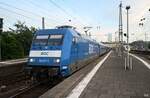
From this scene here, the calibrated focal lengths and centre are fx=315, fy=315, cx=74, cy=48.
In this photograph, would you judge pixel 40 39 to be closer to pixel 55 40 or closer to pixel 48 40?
pixel 48 40

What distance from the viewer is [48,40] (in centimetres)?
1741

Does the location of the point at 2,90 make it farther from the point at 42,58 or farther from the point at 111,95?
the point at 111,95

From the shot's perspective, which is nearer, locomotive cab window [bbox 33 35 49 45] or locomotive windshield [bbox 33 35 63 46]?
locomotive windshield [bbox 33 35 63 46]

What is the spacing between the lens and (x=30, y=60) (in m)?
17.0

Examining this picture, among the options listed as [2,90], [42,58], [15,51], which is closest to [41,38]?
[42,58]

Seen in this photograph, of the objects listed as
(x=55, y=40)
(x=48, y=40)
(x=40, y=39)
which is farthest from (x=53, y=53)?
(x=40, y=39)

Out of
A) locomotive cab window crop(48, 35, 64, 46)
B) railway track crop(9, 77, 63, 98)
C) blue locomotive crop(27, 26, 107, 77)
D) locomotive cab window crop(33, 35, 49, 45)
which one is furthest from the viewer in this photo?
locomotive cab window crop(33, 35, 49, 45)

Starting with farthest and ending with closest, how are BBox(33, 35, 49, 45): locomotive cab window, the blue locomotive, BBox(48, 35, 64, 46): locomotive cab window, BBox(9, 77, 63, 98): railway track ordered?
BBox(33, 35, 49, 45): locomotive cab window, BBox(48, 35, 64, 46): locomotive cab window, the blue locomotive, BBox(9, 77, 63, 98): railway track

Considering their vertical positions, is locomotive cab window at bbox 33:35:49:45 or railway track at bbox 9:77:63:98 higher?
locomotive cab window at bbox 33:35:49:45

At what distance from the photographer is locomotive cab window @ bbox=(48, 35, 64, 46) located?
17000mm

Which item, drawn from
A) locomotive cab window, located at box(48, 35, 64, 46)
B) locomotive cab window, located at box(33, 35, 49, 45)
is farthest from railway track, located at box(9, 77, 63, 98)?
locomotive cab window, located at box(33, 35, 49, 45)

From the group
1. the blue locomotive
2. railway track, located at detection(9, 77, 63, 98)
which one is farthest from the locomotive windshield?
railway track, located at detection(9, 77, 63, 98)

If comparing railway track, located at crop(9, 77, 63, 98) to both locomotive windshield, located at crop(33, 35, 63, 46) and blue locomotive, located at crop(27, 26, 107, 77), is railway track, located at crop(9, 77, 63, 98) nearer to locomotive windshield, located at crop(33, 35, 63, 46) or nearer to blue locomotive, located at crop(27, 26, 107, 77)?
blue locomotive, located at crop(27, 26, 107, 77)

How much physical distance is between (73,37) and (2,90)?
5003 mm
